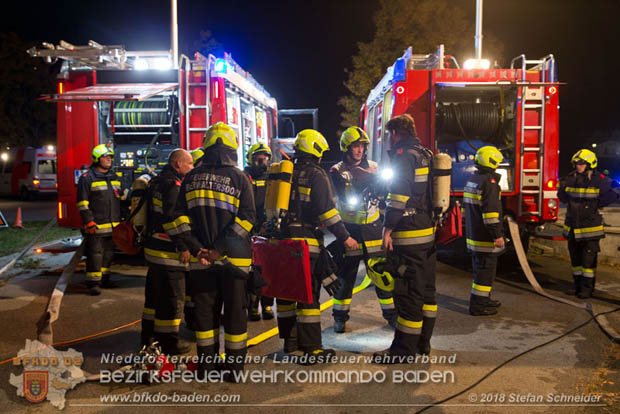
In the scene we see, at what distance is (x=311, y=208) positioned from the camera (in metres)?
4.25

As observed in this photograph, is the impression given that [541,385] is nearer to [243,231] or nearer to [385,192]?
[385,192]

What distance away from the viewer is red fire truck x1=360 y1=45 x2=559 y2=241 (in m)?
7.49

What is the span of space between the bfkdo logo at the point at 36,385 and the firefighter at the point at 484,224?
157 inches

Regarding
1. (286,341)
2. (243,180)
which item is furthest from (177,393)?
(243,180)

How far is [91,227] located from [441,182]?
14.4 ft

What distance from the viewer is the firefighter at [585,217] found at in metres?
6.40

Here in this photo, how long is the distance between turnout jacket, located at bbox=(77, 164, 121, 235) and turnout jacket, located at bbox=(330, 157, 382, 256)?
3.27 meters

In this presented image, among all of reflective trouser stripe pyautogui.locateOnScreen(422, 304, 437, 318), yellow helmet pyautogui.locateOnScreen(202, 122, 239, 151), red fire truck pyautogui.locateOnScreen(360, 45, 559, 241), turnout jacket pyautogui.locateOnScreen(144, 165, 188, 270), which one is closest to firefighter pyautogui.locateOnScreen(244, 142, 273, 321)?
turnout jacket pyautogui.locateOnScreen(144, 165, 188, 270)

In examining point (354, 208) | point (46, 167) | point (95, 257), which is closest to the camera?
point (354, 208)

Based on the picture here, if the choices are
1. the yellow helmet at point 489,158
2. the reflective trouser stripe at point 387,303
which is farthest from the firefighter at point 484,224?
the reflective trouser stripe at point 387,303

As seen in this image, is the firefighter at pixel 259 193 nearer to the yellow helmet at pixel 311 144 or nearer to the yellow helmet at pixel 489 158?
the yellow helmet at pixel 311 144

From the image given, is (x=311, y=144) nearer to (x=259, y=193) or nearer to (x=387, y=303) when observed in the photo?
(x=259, y=193)

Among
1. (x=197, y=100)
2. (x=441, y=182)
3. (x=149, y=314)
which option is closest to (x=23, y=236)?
(x=197, y=100)

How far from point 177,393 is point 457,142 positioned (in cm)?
590
